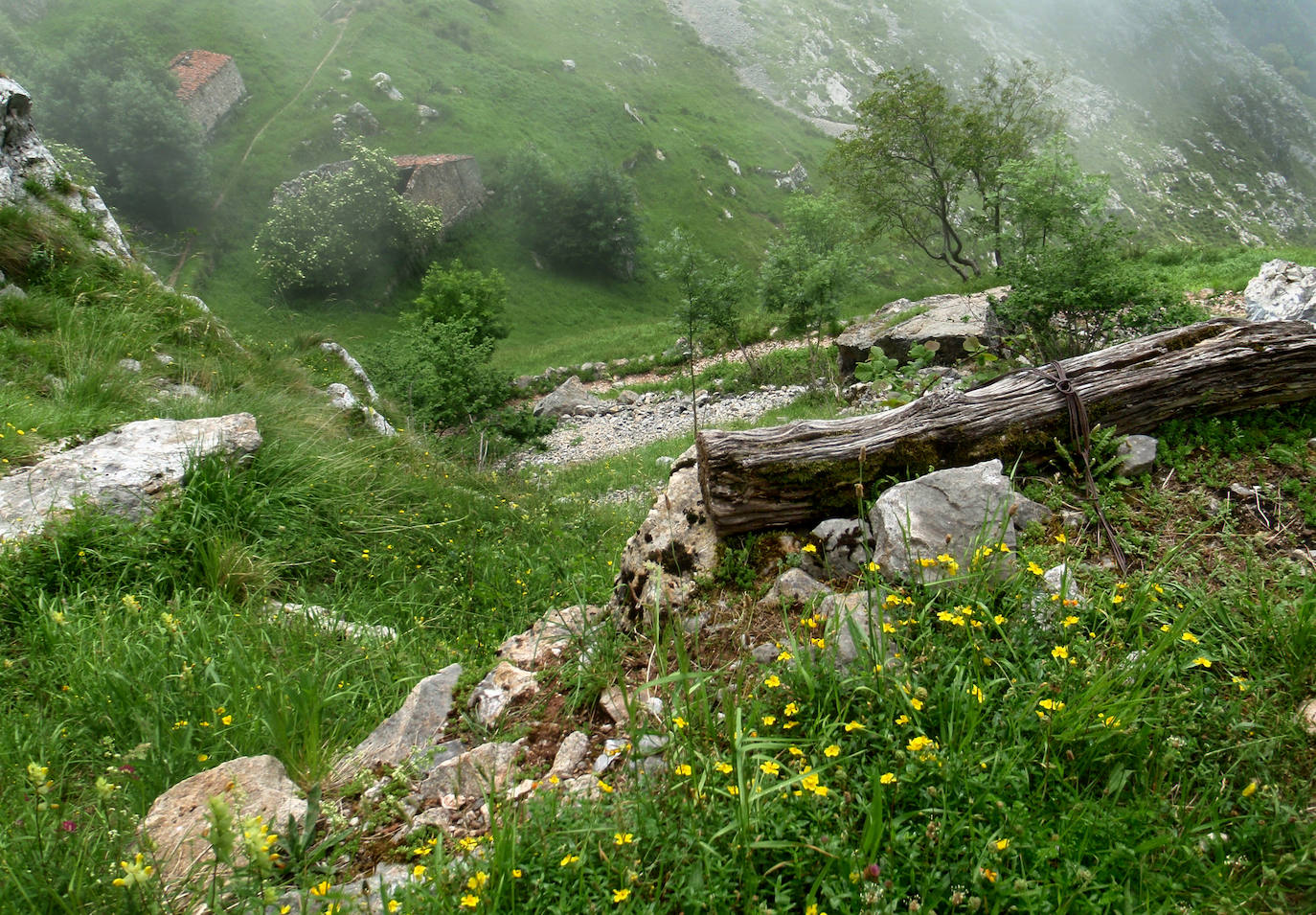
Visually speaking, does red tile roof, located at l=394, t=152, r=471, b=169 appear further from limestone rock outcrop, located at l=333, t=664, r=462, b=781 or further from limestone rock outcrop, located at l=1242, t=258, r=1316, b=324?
limestone rock outcrop, located at l=333, t=664, r=462, b=781

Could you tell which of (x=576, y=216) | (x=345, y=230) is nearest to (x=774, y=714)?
(x=345, y=230)

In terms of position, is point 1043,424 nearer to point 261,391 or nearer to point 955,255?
point 261,391

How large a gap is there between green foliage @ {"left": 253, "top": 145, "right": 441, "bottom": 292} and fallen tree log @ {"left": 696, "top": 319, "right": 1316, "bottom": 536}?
2096 inches

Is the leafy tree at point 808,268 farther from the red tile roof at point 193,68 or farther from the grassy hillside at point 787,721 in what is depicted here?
the red tile roof at point 193,68

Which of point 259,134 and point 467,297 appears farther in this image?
point 259,134

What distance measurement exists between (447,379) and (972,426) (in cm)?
1586

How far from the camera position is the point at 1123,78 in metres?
161

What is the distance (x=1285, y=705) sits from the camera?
2.50 m

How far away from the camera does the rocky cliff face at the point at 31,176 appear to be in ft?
35.3

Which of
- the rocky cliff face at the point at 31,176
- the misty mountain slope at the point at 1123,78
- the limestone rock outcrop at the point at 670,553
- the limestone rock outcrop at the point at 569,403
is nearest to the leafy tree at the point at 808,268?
the limestone rock outcrop at the point at 569,403

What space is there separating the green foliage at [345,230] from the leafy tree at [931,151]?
36.6 meters

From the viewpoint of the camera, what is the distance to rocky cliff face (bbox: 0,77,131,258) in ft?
35.3

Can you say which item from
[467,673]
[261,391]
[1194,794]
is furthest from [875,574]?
[261,391]

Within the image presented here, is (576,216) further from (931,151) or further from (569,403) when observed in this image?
(569,403)
